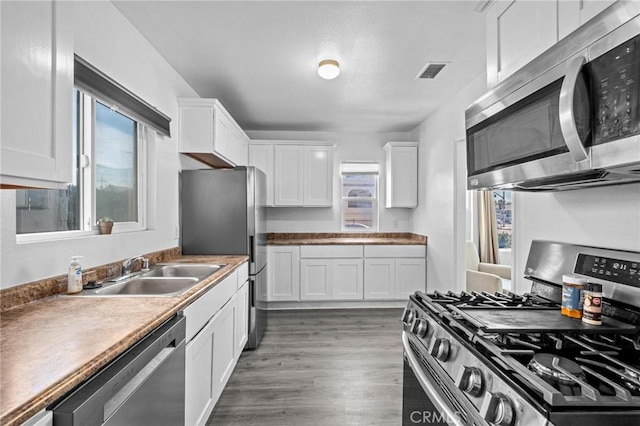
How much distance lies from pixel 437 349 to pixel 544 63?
41.0 inches

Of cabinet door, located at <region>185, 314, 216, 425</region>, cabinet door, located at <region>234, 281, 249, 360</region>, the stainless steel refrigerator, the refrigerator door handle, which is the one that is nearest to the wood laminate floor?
cabinet door, located at <region>234, 281, 249, 360</region>

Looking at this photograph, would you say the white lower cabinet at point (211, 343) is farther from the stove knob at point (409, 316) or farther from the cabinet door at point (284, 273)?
the cabinet door at point (284, 273)

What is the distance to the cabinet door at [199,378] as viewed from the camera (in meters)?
1.59

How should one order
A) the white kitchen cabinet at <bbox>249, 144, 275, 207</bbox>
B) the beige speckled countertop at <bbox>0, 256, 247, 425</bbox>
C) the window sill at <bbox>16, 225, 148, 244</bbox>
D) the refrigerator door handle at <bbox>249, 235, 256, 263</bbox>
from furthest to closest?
the white kitchen cabinet at <bbox>249, 144, 275, 207</bbox> → the refrigerator door handle at <bbox>249, 235, 256, 263</bbox> → the window sill at <bbox>16, 225, 148, 244</bbox> → the beige speckled countertop at <bbox>0, 256, 247, 425</bbox>

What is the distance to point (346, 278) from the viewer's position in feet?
14.5

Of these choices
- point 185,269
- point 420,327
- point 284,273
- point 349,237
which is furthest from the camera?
point 349,237

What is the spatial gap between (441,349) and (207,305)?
1257 mm

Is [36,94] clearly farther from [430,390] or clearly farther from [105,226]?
[430,390]

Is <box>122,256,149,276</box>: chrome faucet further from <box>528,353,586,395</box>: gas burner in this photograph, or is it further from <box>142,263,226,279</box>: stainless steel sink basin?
<box>528,353,586,395</box>: gas burner

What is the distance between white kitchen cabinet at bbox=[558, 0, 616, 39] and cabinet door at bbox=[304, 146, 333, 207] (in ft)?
11.6

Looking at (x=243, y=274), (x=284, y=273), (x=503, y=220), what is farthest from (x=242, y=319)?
(x=503, y=220)

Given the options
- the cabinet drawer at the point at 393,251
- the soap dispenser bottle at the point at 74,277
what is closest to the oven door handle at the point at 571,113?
the soap dispenser bottle at the point at 74,277

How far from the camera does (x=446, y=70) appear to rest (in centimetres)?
285

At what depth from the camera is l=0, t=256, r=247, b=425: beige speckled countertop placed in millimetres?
720
